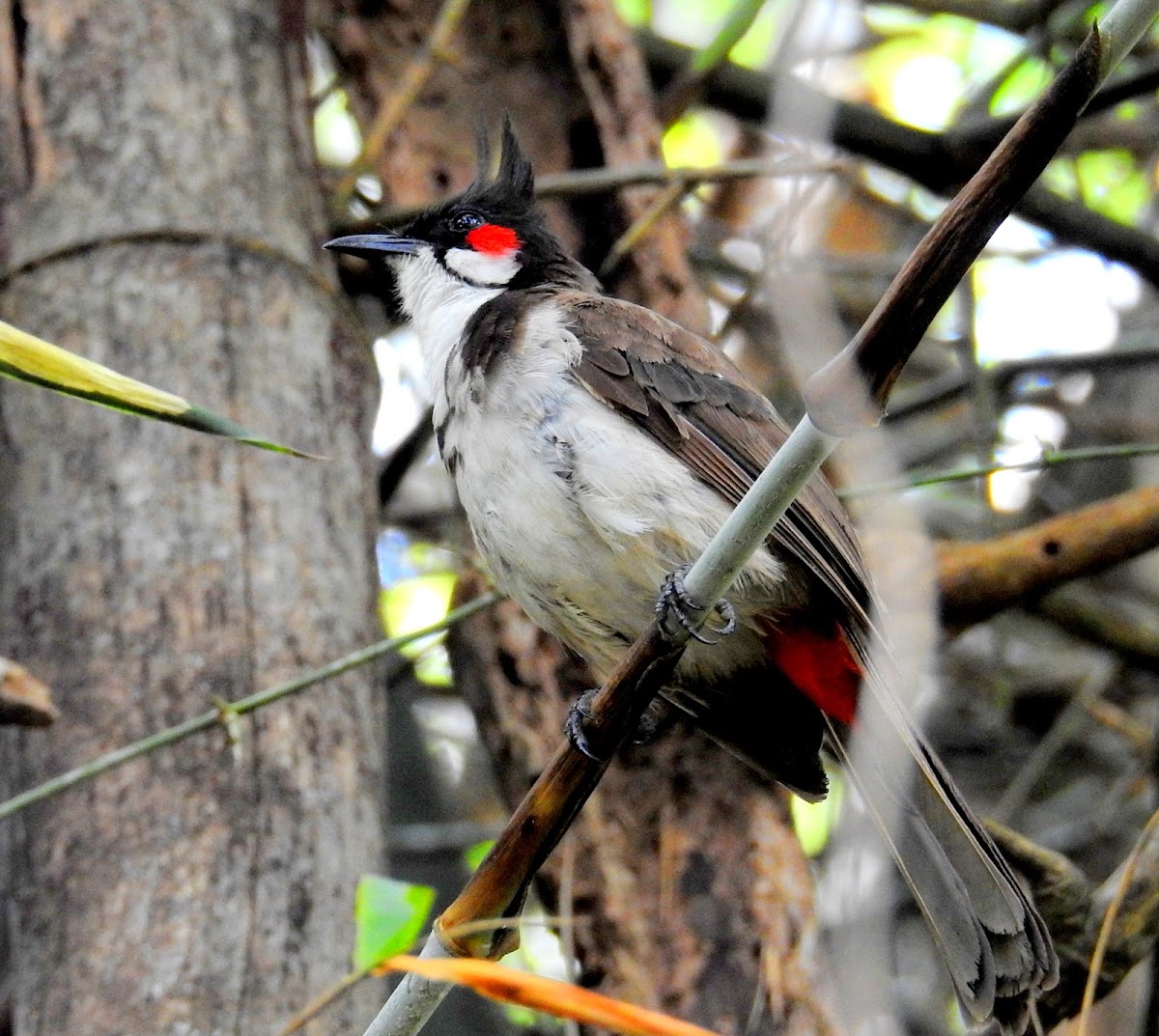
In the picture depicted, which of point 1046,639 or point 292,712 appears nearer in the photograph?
point 292,712

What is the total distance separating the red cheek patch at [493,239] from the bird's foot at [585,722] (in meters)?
1.07

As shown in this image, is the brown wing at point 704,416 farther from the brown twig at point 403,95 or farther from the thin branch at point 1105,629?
the thin branch at point 1105,629

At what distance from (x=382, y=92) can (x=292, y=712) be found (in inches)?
70.0

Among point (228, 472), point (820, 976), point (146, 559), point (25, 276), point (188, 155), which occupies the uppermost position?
point (188, 155)

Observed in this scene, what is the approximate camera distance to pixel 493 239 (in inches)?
130

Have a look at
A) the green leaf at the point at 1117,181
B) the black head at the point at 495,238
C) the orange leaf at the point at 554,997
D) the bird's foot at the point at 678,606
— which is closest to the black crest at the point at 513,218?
the black head at the point at 495,238

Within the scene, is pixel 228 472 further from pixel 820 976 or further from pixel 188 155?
pixel 820 976

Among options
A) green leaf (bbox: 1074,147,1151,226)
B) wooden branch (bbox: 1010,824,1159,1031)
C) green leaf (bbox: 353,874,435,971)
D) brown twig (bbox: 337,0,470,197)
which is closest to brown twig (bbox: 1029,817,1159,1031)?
wooden branch (bbox: 1010,824,1159,1031)

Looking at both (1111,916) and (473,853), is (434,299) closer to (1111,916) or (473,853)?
(473,853)

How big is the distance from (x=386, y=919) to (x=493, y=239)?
2050 mm

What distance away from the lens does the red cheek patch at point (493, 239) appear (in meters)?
3.31

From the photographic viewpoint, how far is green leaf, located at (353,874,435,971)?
1.50 meters

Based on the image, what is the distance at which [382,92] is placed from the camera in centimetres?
381

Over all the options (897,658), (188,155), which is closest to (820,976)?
(897,658)
